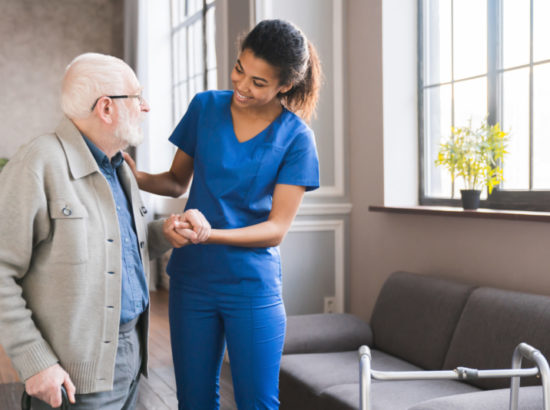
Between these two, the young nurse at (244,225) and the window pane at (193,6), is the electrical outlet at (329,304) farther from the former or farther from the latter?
the window pane at (193,6)

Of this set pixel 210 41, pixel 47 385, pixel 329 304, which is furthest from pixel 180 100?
pixel 47 385

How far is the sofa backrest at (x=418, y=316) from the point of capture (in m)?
2.71

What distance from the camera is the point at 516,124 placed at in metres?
2.94

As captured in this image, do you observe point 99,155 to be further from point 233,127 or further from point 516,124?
point 516,124

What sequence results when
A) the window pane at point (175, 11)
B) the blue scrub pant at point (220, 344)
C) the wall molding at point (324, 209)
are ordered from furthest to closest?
the window pane at point (175, 11), the wall molding at point (324, 209), the blue scrub pant at point (220, 344)

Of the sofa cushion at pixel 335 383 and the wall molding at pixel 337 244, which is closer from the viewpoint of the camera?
the sofa cushion at pixel 335 383

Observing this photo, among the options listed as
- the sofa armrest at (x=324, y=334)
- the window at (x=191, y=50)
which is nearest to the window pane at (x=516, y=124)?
the sofa armrest at (x=324, y=334)

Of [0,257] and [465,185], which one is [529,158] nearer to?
[465,185]

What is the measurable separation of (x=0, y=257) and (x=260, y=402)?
2.73 feet

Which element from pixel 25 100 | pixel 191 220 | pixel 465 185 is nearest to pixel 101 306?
pixel 191 220

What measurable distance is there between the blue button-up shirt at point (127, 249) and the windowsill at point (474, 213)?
1.64m

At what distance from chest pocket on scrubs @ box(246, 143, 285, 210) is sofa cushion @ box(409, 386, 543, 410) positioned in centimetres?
75

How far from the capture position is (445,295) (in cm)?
279

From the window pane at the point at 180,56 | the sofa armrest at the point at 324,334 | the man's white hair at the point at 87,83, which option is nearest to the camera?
the man's white hair at the point at 87,83
